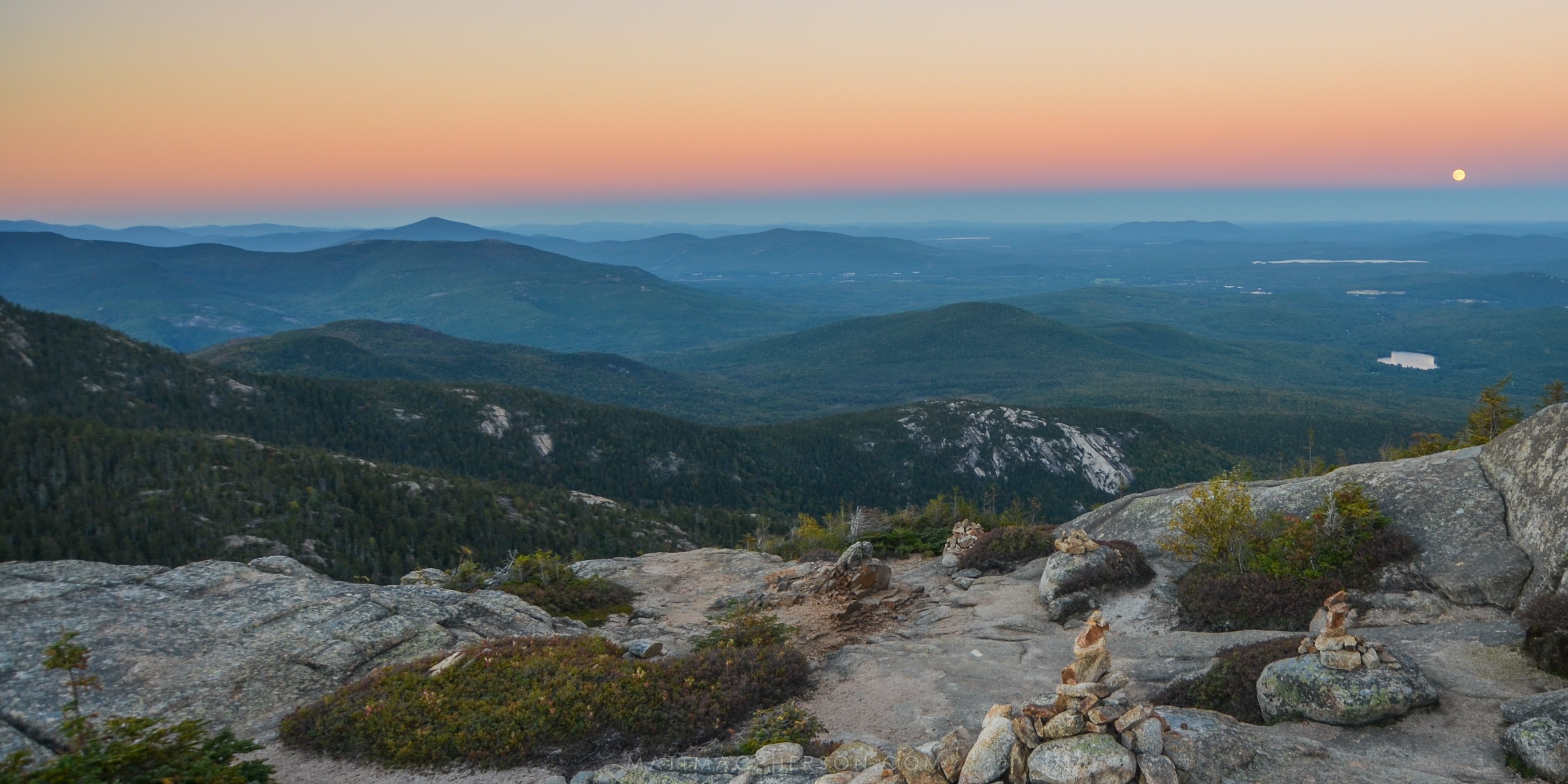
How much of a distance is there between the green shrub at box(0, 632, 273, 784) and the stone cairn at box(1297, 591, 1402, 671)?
A: 1836 cm

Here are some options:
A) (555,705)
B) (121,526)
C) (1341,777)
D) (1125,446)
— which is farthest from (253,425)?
(1125,446)

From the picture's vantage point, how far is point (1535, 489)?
60.4 feet

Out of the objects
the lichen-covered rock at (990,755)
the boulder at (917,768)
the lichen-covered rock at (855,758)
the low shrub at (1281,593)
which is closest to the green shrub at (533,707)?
the lichen-covered rock at (855,758)

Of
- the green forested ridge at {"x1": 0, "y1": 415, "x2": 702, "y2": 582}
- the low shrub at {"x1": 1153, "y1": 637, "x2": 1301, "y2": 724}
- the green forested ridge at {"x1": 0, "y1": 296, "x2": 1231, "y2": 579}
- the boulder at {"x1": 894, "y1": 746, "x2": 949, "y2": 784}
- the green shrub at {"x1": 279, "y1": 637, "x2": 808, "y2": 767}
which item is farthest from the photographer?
the green forested ridge at {"x1": 0, "y1": 296, "x2": 1231, "y2": 579}

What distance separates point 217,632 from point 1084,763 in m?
21.4

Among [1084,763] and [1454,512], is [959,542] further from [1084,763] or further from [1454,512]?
[1084,763]

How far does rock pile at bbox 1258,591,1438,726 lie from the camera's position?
42.8 feet

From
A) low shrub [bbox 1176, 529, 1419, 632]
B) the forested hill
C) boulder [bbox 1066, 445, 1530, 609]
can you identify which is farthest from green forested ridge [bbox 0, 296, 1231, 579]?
boulder [bbox 1066, 445, 1530, 609]

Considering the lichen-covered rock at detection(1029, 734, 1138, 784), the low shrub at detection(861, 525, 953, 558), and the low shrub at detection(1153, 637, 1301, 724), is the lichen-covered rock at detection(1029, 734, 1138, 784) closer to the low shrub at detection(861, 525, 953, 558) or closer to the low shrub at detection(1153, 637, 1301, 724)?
the low shrub at detection(1153, 637, 1301, 724)

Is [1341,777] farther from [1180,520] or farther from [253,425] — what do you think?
[253,425]

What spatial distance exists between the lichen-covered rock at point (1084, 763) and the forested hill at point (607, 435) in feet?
238

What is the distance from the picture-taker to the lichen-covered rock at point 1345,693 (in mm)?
13031

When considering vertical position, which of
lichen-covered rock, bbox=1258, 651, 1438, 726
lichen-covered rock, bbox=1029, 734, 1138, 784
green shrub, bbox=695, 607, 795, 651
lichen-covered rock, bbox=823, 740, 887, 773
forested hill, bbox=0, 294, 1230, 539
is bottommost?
forested hill, bbox=0, 294, 1230, 539

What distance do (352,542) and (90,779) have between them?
137 ft
